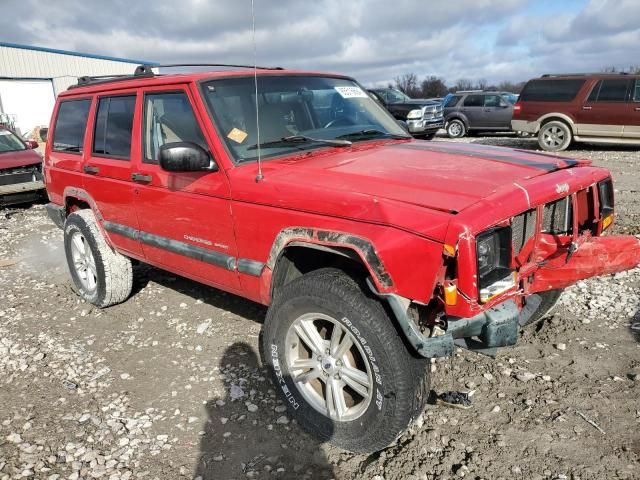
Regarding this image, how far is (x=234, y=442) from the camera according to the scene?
2930 mm

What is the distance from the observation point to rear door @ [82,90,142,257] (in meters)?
3.97

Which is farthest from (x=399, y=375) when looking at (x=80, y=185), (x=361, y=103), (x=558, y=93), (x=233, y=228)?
(x=558, y=93)

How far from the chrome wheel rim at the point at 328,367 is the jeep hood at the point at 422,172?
0.74 metres

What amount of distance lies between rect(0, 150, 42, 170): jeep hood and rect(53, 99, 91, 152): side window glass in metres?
5.46

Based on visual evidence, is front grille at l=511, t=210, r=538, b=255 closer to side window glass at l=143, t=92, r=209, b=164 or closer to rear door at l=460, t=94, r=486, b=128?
side window glass at l=143, t=92, r=209, b=164

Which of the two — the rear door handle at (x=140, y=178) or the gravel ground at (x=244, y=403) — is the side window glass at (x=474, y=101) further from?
the rear door handle at (x=140, y=178)

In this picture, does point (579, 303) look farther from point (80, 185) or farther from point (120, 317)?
point (80, 185)

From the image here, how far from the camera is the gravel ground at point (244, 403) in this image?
2.72 metres

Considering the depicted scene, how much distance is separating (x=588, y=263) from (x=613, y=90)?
39.4ft

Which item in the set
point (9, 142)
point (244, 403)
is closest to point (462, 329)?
point (244, 403)

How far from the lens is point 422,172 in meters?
2.75

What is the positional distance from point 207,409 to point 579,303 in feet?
10.5

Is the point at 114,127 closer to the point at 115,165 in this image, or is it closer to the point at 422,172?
the point at 115,165

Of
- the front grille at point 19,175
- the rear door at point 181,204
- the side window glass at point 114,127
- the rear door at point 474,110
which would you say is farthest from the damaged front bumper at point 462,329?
the rear door at point 474,110
